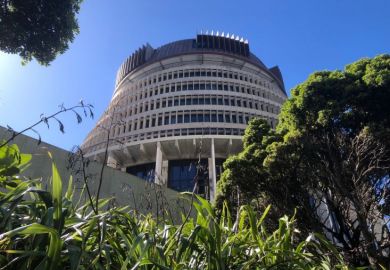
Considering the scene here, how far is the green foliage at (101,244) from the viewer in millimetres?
2346

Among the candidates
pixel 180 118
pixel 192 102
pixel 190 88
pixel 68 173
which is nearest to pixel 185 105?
pixel 192 102

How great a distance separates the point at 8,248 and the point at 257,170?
1249 cm

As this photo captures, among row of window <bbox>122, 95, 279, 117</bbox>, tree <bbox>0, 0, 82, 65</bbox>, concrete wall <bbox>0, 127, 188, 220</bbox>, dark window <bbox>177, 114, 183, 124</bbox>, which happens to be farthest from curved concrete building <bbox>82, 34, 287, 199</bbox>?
tree <bbox>0, 0, 82, 65</bbox>

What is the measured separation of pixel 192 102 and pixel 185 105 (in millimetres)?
1106

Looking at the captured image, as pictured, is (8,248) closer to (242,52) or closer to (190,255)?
(190,255)

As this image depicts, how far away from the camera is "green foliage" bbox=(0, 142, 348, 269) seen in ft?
7.70

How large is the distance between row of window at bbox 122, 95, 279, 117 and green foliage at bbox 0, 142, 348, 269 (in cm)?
3949

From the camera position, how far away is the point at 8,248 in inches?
96.7

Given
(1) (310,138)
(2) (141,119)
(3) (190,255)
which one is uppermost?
(2) (141,119)

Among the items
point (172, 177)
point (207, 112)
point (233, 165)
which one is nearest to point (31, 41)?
point (233, 165)

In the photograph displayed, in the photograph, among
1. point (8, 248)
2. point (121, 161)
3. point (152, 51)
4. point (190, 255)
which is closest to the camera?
point (8, 248)

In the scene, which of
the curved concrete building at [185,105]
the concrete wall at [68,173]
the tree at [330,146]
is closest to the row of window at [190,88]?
the curved concrete building at [185,105]

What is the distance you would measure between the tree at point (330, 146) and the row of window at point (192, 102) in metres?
27.5

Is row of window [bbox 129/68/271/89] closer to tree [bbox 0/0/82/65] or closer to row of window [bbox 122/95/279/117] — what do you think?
row of window [bbox 122/95/279/117]
